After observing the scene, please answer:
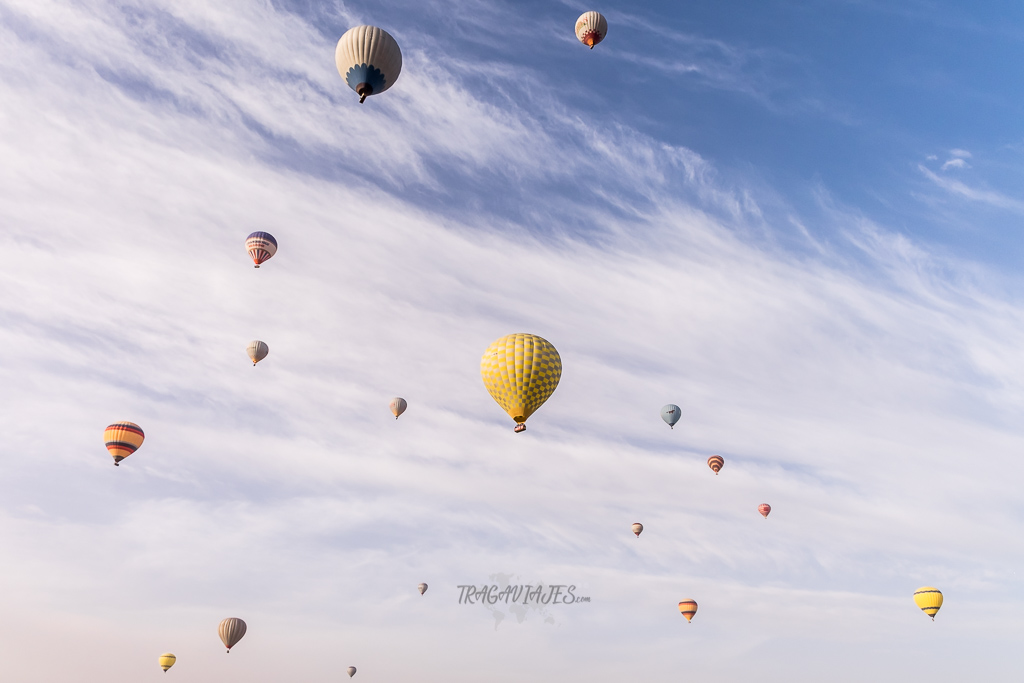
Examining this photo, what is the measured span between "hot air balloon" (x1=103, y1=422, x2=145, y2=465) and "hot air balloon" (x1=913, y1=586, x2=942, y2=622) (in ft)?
266

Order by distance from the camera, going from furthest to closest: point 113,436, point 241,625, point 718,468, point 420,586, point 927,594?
1. point 420,586
2. point 718,468
3. point 241,625
4. point 927,594
5. point 113,436

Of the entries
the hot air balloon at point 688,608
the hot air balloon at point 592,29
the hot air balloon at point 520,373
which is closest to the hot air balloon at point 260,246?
the hot air balloon at point 520,373

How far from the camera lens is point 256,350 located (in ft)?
247

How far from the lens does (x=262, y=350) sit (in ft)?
249

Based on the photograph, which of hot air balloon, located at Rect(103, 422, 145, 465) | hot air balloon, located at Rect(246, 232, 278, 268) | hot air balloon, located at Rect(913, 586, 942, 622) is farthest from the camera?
hot air balloon, located at Rect(913, 586, 942, 622)

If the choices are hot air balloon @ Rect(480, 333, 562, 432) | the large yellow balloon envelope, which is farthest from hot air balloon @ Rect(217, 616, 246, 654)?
hot air balloon @ Rect(480, 333, 562, 432)

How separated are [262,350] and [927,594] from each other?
76.4 metres

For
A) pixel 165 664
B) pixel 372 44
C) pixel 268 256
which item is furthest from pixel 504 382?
pixel 165 664

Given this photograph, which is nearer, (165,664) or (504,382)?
(504,382)

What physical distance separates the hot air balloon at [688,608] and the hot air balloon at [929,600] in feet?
84.0

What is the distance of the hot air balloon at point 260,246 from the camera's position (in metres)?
64.2

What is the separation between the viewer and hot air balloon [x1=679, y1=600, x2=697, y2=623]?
88.4 meters

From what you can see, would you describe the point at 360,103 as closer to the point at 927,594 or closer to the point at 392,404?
the point at 392,404

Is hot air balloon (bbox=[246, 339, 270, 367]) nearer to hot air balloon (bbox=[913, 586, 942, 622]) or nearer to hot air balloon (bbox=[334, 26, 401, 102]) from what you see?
hot air balloon (bbox=[334, 26, 401, 102])
